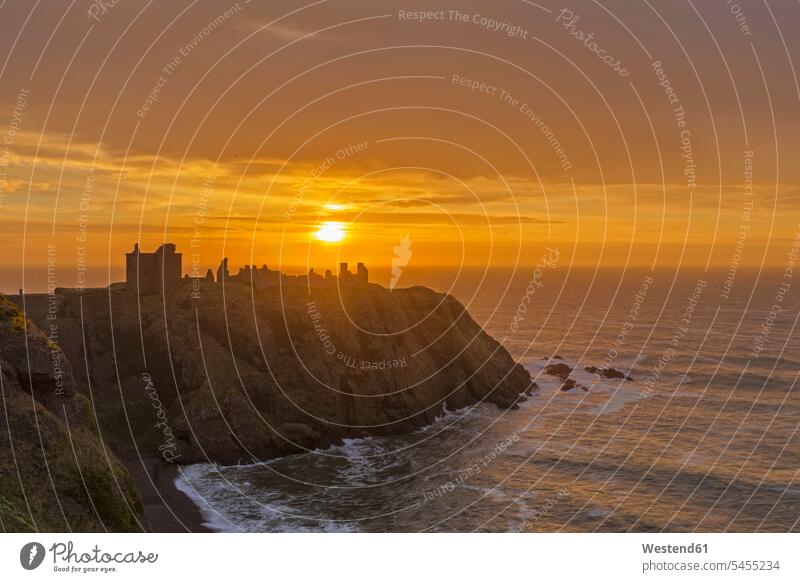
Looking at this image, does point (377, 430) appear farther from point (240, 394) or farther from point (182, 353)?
point (182, 353)

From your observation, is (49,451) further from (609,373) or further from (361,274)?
(609,373)

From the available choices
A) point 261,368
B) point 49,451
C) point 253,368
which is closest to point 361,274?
point 261,368

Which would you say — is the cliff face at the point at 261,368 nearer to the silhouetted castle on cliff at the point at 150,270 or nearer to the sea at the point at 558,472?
the silhouetted castle on cliff at the point at 150,270

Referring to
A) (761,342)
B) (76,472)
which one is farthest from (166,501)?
(761,342)
